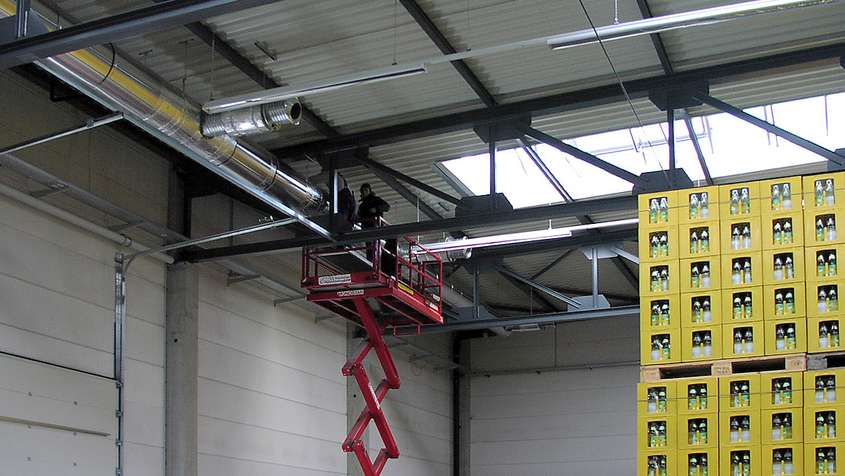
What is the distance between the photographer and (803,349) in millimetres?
10141

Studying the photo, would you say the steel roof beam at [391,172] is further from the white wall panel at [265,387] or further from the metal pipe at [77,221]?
the metal pipe at [77,221]

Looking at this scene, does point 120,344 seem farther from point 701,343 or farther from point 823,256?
point 823,256

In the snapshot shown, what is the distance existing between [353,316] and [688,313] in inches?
414

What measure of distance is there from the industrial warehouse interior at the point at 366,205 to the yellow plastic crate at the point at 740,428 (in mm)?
22

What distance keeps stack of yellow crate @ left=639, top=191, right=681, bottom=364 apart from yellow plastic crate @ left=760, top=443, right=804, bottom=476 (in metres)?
1.22

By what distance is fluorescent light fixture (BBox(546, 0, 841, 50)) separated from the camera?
32.0 feet

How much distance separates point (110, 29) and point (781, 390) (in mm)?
6998

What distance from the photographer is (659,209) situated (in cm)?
1118

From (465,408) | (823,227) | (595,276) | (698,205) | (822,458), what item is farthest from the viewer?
(465,408)

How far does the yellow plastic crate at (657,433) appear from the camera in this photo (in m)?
10.5

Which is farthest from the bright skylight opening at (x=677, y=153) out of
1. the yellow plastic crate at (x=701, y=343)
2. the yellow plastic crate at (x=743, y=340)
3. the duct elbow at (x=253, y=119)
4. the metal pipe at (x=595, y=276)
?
the yellow plastic crate at (x=743, y=340)

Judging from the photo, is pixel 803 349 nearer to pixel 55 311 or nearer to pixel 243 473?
pixel 55 311

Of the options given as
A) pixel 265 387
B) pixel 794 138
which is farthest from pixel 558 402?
pixel 794 138

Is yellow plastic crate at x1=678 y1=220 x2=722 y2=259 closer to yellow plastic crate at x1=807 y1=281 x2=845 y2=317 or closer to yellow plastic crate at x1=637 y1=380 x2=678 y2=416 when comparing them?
yellow plastic crate at x1=807 y1=281 x2=845 y2=317
